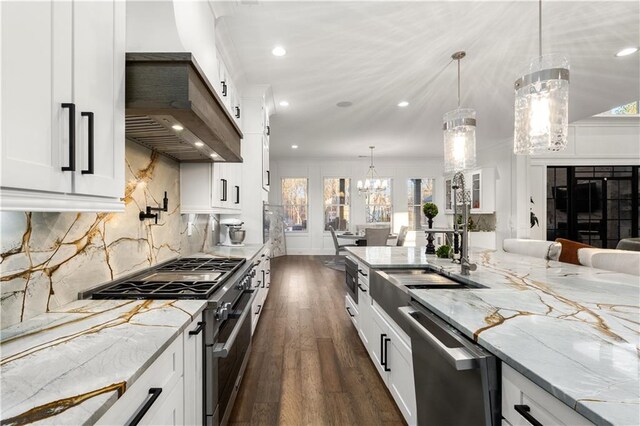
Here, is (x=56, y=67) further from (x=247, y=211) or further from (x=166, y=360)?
(x=247, y=211)

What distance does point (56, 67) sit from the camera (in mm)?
846

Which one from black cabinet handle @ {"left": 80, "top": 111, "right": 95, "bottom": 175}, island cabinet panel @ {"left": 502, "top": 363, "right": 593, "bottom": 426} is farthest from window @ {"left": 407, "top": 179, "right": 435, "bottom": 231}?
black cabinet handle @ {"left": 80, "top": 111, "right": 95, "bottom": 175}

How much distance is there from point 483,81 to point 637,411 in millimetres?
4050

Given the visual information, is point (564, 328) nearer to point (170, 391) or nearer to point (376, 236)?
point (170, 391)

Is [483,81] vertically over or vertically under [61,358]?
over

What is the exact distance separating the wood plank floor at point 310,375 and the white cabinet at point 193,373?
684 millimetres

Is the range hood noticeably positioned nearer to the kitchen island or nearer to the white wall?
the kitchen island

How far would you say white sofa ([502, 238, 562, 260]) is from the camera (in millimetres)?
2646

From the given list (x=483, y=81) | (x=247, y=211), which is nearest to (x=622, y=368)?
(x=247, y=211)

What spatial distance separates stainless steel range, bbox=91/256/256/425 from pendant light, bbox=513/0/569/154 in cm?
206

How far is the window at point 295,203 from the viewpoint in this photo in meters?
9.33

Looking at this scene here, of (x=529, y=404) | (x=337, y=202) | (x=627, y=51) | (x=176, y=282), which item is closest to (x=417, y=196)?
(x=337, y=202)

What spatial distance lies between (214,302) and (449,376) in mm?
996

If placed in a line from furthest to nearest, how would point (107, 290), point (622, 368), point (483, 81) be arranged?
point (483, 81) → point (107, 290) → point (622, 368)
